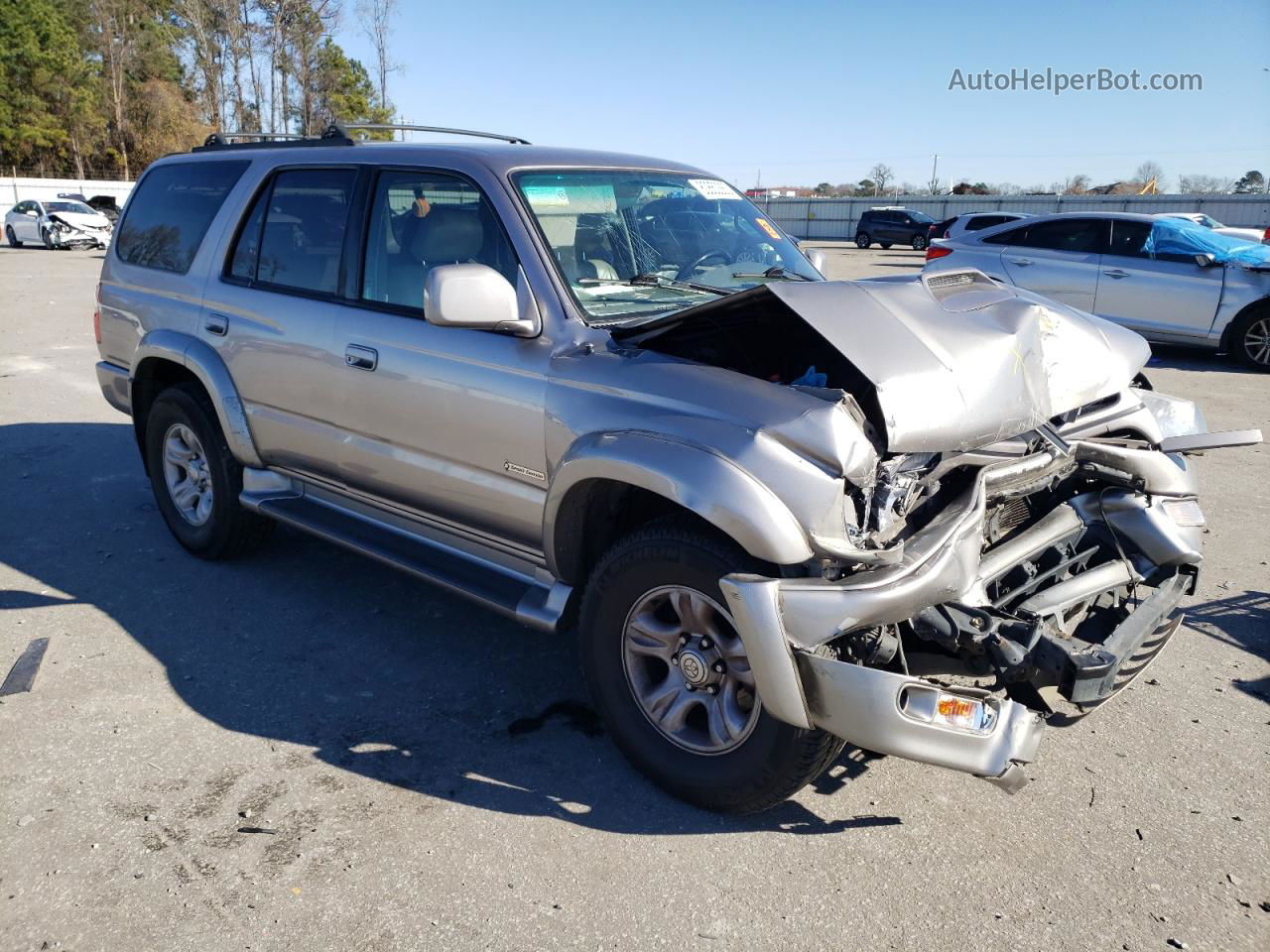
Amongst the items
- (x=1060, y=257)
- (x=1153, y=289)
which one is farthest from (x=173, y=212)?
(x=1153, y=289)

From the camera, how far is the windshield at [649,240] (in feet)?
12.1

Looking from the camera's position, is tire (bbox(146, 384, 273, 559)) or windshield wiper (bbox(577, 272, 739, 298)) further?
tire (bbox(146, 384, 273, 559))

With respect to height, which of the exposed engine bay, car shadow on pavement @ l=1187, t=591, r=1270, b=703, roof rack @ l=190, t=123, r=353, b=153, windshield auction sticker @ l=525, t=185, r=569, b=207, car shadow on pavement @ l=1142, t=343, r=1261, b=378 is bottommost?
car shadow on pavement @ l=1187, t=591, r=1270, b=703

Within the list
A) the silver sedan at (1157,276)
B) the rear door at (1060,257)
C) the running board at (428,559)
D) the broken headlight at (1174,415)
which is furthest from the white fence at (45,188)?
the broken headlight at (1174,415)

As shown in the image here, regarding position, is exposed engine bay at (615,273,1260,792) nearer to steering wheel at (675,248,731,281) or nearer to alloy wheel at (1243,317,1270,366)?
steering wheel at (675,248,731,281)

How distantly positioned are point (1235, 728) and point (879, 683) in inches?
74.6

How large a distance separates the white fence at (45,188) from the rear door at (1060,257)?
38.0 metres

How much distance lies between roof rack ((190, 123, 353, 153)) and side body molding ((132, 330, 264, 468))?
1.02m

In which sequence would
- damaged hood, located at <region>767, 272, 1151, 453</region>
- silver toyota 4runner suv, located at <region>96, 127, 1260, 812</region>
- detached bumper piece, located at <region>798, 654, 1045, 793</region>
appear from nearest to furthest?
detached bumper piece, located at <region>798, 654, 1045, 793</region> < silver toyota 4runner suv, located at <region>96, 127, 1260, 812</region> < damaged hood, located at <region>767, 272, 1151, 453</region>

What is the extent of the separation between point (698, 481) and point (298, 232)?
2.65 metres

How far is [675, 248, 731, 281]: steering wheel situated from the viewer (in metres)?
4.04

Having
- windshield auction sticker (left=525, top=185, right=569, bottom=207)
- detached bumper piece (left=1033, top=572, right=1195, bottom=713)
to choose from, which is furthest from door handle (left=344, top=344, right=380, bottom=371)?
detached bumper piece (left=1033, top=572, right=1195, bottom=713)

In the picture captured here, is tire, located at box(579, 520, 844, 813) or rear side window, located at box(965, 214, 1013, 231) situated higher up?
rear side window, located at box(965, 214, 1013, 231)

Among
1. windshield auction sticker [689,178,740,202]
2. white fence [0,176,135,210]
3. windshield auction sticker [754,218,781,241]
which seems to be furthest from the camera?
white fence [0,176,135,210]
